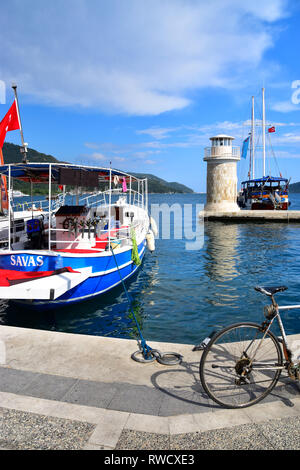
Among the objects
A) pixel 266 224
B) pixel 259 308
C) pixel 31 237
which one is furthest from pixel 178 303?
pixel 266 224

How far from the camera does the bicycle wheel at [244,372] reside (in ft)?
12.8

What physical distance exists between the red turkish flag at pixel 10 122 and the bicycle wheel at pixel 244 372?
10763 mm

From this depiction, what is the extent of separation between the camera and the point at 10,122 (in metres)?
11.8

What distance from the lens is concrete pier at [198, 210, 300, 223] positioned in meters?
38.4

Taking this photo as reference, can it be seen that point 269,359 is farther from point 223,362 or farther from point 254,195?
point 254,195

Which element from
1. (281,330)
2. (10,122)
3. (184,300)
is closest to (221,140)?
(10,122)

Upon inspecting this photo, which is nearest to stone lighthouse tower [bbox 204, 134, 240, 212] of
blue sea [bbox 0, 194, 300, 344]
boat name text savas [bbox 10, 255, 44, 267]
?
blue sea [bbox 0, 194, 300, 344]

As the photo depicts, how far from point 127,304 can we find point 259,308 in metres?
4.33

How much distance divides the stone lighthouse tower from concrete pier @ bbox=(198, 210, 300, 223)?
146 centimetres

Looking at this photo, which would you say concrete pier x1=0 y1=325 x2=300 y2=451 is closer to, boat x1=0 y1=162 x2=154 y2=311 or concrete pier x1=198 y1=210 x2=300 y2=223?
boat x1=0 y1=162 x2=154 y2=311

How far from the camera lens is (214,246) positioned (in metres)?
24.1

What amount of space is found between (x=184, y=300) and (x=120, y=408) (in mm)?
7924

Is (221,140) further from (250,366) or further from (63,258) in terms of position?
(250,366)

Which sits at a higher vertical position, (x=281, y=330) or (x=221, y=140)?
(x=221, y=140)
